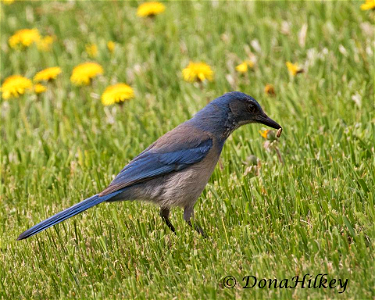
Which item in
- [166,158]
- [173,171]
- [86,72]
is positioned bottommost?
[173,171]

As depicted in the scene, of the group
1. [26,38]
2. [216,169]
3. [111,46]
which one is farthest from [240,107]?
[26,38]

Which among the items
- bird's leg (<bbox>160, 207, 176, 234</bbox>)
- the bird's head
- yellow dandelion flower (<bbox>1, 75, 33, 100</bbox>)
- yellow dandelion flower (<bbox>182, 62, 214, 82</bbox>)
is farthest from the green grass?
the bird's head

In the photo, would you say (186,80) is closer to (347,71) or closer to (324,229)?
(347,71)

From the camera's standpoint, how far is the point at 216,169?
6.10 metres

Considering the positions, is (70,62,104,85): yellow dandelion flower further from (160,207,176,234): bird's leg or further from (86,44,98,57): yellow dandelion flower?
(160,207,176,234): bird's leg

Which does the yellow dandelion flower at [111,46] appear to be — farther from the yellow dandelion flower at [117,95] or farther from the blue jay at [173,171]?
the blue jay at [173,171]

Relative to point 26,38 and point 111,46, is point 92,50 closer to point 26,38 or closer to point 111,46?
point 111,46

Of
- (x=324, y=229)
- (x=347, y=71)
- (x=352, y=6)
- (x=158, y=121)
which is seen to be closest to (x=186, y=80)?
(x=158, y=121)

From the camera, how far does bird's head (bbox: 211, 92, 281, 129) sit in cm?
571

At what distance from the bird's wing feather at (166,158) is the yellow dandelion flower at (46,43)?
185 inches

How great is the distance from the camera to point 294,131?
6.34 meters

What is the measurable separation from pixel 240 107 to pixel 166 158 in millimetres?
844

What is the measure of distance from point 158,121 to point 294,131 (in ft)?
5.42

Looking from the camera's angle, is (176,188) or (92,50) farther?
(92,50)
